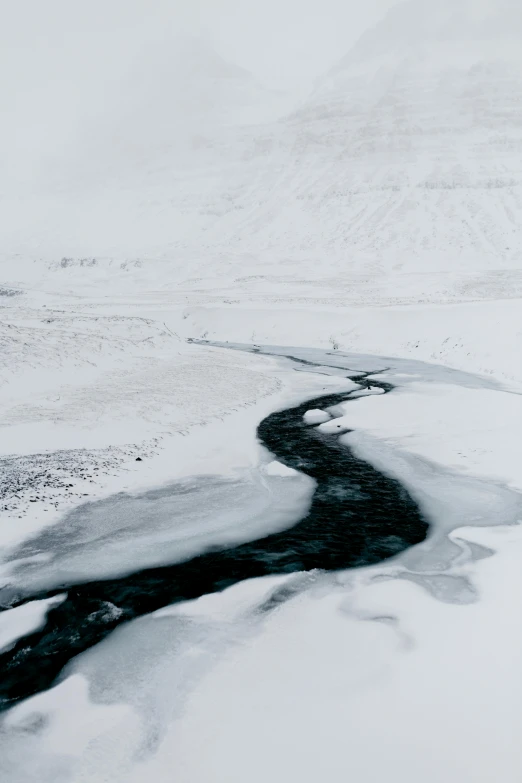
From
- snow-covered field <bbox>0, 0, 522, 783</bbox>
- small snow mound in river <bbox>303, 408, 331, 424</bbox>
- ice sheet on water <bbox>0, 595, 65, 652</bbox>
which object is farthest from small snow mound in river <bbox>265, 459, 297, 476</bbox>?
ice sheet on water <bbox>0, 595, 65, 652</bbox>

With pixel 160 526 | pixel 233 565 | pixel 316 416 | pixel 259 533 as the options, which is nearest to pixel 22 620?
pixel 233 565

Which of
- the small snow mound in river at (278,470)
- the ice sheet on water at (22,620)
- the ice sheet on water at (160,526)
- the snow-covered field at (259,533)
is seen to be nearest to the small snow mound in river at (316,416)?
the snow-covered field at (259,533)

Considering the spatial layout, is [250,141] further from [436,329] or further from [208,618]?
[208,618]

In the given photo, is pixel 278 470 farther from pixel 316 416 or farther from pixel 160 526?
pixel 316 416

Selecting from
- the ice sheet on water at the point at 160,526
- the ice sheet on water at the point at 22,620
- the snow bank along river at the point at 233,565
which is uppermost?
the snow bank along river at the point at 233,565

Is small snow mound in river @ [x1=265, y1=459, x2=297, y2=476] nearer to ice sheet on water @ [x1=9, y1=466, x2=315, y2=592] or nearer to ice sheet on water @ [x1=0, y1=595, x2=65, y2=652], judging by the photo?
ice sheet on water @ [x1=9, y1=466, x2=315, y2=592]

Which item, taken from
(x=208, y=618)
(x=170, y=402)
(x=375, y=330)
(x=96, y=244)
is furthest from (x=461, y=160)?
(x=208, y=618)

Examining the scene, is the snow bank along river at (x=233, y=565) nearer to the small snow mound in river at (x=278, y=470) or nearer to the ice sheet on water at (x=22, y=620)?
the ice sheet on water at (x=22, y=620)
